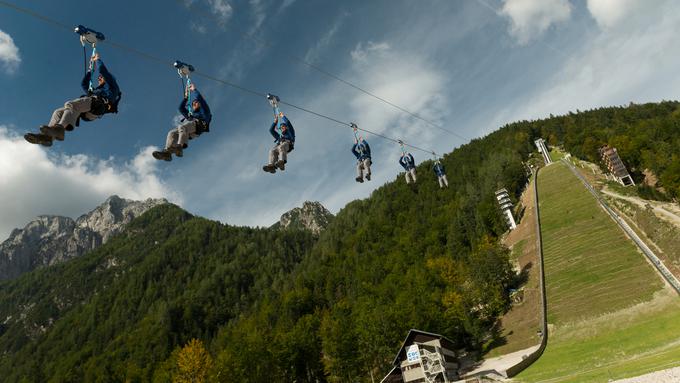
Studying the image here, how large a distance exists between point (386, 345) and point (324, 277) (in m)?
82.6

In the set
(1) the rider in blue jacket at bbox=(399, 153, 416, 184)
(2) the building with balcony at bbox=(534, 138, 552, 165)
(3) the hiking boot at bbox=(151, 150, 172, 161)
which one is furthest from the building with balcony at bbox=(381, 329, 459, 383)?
(2) the building with balcony at bbox=(534, 138, 552, 165)

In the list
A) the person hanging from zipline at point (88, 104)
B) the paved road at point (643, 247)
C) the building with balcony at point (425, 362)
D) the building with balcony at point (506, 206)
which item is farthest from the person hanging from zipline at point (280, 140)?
the building with balcony at point (506, 206)

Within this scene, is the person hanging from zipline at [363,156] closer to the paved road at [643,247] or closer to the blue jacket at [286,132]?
the blue jacket at [286,132]

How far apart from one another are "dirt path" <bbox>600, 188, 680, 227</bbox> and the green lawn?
6.24m

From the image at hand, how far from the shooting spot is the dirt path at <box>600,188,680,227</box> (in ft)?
206

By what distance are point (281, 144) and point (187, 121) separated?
4493 millimetres

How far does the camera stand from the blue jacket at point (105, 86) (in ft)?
41.6

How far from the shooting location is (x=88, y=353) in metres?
154

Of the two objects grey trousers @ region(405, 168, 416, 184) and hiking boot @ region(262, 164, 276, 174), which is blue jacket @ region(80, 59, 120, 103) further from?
grey trousers @ region(405, 168, 416, 184)

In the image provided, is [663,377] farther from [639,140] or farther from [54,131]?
[639,140]

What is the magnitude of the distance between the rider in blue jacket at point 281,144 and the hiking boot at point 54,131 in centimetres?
771

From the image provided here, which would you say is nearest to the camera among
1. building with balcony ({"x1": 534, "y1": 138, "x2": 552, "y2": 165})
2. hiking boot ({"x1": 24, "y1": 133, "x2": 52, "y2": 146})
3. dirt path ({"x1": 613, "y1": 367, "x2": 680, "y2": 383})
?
hiking boot ({"x1": 24, "y1": 133, "x2": 52, "y2": 146})

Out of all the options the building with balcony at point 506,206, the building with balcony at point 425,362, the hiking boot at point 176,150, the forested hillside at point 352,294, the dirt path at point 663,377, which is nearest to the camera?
the hiking boot at point 176,150

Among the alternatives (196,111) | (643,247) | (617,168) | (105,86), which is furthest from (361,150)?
(617,168)
